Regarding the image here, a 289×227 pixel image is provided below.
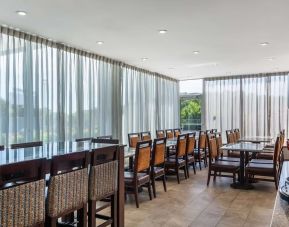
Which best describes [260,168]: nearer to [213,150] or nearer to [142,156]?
[213,150]

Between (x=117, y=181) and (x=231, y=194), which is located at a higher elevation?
(x=117, y=181)

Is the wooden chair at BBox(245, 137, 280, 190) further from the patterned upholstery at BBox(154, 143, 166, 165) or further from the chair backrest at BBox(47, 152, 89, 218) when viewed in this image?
the chair backrest at BBox(47, 152, 89, 218)

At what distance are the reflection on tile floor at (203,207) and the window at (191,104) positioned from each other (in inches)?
208

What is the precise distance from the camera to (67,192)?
2143 millimetres

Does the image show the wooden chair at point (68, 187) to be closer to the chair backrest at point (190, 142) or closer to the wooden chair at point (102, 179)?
the wooden chair at point (102, 179)

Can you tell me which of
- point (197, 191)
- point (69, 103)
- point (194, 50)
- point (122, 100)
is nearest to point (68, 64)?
point (69, 103)

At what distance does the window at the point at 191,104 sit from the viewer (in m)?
10.5

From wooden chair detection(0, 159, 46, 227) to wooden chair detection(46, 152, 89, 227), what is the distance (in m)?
0.11

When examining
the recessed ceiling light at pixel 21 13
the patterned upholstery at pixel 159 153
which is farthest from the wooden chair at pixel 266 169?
the recessed ceiling light at pixel 21 13

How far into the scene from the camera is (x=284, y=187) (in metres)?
1.60

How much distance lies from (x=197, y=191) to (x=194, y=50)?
276cm

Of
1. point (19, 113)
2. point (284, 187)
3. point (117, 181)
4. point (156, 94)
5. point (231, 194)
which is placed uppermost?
point (156, 94)

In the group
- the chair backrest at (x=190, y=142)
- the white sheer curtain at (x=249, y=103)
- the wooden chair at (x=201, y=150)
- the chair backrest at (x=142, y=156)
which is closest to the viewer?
the chair backrest at (x=142, y=156)

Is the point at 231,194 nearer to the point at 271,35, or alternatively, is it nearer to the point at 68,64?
the point at 271,35
